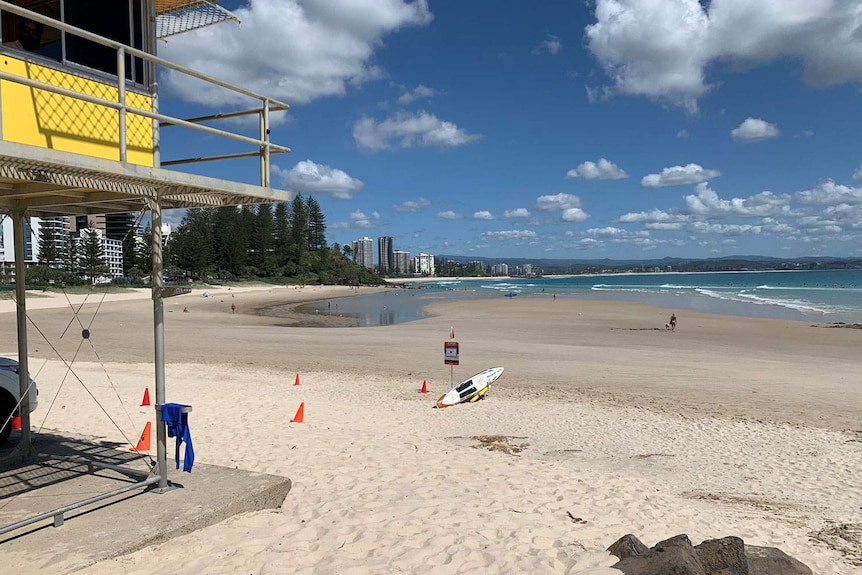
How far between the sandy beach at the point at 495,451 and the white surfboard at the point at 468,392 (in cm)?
29

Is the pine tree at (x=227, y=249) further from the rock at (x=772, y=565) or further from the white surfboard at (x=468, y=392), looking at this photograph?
the rock at (x=772, y=565)

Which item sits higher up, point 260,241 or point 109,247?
point 260,241

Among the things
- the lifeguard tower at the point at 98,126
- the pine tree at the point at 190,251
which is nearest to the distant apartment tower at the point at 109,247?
the lifeguard tower at the point at 98,126

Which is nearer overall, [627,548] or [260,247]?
[627,548]

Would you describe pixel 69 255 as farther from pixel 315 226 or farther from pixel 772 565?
pixel 315 226

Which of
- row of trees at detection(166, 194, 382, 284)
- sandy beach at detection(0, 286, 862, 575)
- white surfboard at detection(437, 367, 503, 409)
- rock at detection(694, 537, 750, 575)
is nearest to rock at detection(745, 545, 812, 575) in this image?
rock at detection(694, 537, 750, 575)

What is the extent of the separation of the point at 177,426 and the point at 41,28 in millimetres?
3680

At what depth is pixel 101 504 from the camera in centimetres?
519

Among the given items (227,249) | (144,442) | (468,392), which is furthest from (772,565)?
(227,249)

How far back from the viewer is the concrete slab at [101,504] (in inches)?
170

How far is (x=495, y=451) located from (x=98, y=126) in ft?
20.7

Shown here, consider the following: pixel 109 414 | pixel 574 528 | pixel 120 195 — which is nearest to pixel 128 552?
pixel 120 195

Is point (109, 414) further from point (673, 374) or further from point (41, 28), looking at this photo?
point (673, 374)

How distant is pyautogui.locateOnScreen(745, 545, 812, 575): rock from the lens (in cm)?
410
